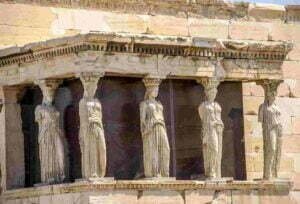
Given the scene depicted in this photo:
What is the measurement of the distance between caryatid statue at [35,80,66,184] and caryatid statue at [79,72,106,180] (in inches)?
21.3

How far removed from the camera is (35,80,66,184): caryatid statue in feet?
57.7

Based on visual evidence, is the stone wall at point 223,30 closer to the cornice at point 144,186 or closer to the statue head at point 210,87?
the cornice at point 144,186

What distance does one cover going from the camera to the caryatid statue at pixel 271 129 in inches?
736

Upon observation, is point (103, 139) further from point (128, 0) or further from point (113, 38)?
point (128, 0)

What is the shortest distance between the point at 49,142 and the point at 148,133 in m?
1.28

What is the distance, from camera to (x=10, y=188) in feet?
59.7

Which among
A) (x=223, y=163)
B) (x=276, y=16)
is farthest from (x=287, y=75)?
(x=223, y=163)

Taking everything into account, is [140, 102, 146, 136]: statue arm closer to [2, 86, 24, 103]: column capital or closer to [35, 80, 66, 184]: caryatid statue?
[35, 80, 66, 184]: caryatid statue

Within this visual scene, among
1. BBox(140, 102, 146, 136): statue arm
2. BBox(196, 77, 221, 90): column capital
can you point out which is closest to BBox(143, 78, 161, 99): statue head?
BBox(140, 102, 146, 136): statue arm

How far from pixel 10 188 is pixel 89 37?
8.29 feet

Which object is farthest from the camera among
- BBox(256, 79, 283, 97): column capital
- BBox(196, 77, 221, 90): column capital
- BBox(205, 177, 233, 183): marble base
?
BBox(256, 79, 283, 97): column capital

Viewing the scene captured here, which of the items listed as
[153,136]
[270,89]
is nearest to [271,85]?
[270,89]

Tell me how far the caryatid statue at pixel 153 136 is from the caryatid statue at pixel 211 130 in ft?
2.09

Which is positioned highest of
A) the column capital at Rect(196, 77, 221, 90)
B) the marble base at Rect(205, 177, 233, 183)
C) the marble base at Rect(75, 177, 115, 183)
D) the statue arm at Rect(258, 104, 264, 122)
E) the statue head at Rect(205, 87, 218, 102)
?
the column capital at Rect(196, 77, 221, 90)
